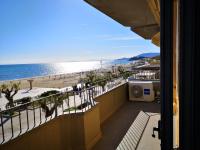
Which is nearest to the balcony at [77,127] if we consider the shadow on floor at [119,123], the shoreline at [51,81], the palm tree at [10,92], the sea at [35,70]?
the shadow on floor at [119,123]

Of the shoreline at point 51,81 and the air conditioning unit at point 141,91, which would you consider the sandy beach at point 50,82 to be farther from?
the air conditioning unit at point 141,91

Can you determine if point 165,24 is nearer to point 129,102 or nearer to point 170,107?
point 170,107

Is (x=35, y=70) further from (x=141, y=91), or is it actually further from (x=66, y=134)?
(x=66, y=134)

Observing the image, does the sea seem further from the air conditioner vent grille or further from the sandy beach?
the air conditioner vent grille

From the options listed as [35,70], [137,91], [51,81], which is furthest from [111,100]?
[35,70]

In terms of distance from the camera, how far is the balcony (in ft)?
9.13

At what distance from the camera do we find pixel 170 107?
88 centimetres

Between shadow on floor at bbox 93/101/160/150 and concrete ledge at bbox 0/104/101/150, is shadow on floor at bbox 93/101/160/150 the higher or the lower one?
the lower one

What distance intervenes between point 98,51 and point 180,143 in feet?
331

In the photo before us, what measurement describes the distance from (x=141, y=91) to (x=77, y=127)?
15.2ft

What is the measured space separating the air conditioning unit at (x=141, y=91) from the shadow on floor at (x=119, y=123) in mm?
323

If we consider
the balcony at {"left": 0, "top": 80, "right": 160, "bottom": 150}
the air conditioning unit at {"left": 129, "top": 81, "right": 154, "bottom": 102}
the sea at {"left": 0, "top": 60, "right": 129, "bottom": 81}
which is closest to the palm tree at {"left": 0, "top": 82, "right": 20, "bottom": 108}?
the balcony at {"left": 0, "top": 80, "right": 160, "bottom": 150}

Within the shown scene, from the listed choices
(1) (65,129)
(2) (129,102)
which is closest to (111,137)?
(1) (65,129)

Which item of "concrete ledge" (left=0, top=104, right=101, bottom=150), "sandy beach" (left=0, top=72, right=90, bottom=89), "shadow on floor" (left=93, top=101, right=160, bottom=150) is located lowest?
"shadow on floor" (left=93, top=101, right=160, bottom=150)
